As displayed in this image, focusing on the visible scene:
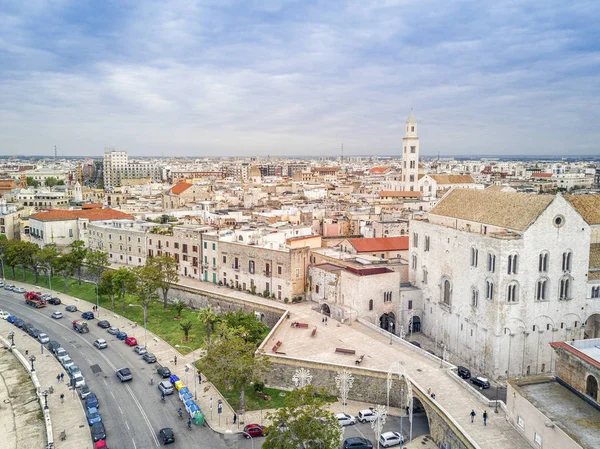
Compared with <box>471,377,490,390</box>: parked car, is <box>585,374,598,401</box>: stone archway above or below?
above


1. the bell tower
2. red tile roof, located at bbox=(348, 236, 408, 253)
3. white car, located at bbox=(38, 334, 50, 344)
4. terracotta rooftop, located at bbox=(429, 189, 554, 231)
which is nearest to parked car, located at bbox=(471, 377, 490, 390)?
terracotta rooftop, located at bbox=(429, 189, 554, 231)

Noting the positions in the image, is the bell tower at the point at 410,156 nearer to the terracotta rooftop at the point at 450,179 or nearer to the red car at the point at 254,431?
the terracotta rooftop at the point at 450,179

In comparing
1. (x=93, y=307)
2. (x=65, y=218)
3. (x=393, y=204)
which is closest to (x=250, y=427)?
(x=93, y=307)

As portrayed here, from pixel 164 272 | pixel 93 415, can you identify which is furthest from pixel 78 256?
pixel 93 415

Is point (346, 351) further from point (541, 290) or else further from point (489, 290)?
point (541, 290)

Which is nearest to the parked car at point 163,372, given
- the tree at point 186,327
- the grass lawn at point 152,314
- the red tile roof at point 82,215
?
the grass lawn at point 152,314

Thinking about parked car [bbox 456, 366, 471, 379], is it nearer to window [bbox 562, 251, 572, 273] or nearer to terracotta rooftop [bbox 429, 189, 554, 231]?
window [bbox 562, 251, 572, 273]
